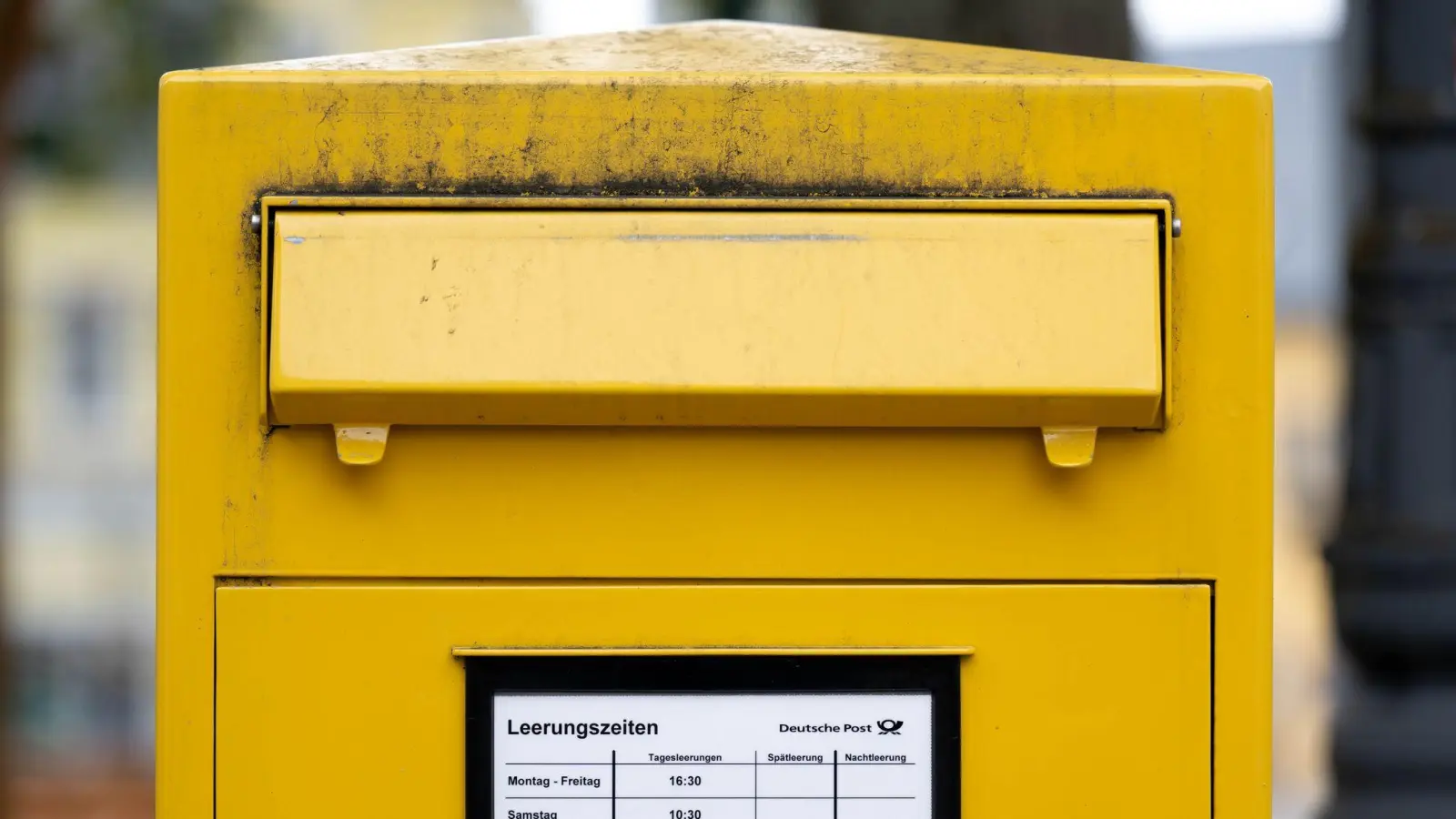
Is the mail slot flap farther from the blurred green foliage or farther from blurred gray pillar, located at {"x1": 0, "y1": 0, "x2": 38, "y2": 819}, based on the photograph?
the blurred green foliage

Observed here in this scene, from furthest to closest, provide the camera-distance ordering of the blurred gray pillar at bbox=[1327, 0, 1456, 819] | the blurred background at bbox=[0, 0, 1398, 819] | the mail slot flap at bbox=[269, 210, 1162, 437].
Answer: the blurred background at bbox=[0, 0, 1398, 819] < the blurred gray pillar at bbox=[1327, 0, 1456, 819] < the mail slot flap at bbox=[269, 210, 1162, 437]

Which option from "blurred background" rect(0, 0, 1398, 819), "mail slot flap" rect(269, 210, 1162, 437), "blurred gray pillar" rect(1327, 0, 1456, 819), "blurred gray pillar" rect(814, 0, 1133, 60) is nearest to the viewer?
"mail slot flap" rect(269, 210, 1162, 437)

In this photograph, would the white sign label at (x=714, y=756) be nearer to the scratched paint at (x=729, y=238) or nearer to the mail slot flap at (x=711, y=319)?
the mail slot flap at (x=711, y=319)

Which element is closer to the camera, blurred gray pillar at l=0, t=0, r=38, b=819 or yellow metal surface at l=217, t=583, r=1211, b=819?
yellow metal surface at l=217, t=583, r=1211, b=819

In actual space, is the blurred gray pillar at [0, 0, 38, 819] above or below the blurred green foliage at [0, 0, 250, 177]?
below

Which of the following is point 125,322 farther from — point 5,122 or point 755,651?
point 755,651

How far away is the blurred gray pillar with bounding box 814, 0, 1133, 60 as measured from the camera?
2975 millimetres

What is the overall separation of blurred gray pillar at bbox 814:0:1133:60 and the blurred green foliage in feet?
17.6

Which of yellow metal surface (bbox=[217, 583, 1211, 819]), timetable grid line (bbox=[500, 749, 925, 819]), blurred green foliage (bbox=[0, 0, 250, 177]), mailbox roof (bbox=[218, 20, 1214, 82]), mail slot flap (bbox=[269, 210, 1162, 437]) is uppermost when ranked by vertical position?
blurred green foliage (bbox=[0, 0, 250, 177])

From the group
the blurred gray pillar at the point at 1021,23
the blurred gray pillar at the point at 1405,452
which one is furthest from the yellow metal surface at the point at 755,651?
the blurred gray pillar at the point at 1405,452

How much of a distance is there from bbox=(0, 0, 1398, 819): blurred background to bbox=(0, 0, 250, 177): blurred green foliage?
0.01 metres

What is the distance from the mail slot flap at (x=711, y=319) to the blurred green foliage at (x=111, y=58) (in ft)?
21.7

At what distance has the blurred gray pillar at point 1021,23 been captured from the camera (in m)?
2.97

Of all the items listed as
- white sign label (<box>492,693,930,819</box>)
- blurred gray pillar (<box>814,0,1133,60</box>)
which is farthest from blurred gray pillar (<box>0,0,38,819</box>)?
white sign label (<box>492,693,930,819</box>)
